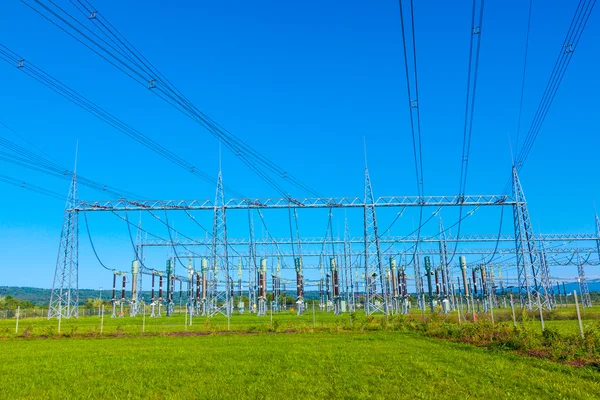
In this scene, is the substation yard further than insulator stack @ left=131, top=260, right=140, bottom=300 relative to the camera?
No

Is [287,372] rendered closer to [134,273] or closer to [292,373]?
[292,373]

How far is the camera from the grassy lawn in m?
9.89

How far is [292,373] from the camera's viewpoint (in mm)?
12625

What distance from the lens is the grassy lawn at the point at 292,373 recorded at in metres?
9.89

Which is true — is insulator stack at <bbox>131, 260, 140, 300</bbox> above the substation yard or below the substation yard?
above

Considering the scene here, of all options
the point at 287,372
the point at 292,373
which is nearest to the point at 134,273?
the point at 287,372

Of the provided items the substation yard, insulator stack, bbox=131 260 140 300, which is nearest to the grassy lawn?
the substation yard

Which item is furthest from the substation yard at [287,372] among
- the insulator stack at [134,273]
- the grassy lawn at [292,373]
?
the insulator stack at [134,273]

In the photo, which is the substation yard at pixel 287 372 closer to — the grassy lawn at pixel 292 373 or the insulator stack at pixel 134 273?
the grassy lawn at pixel 292 373

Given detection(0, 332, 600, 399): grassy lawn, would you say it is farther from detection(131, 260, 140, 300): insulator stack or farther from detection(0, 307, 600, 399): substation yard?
detection(131, 260, 140, 300): insulator stack

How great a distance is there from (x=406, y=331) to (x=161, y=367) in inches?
681

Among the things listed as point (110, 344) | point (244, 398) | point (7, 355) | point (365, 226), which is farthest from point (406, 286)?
point (244, 398)

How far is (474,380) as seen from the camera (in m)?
10.8

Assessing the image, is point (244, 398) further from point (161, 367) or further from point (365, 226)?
point (365, 226)
